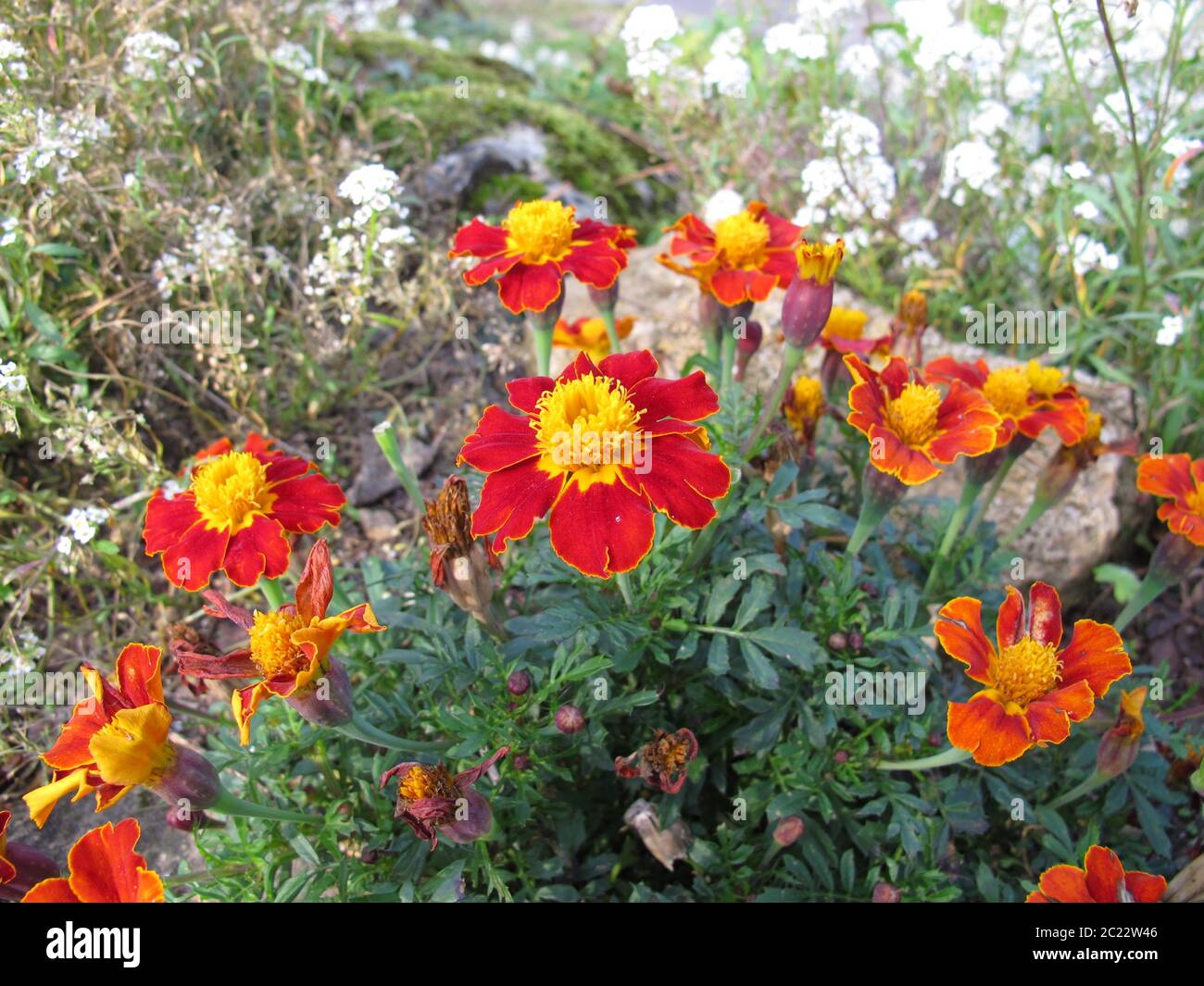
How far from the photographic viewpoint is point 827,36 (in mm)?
3568

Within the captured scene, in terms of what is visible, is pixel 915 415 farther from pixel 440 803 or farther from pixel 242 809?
pixel 242 809

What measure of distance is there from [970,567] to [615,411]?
1.15 metres

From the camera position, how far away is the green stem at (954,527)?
1.98 m

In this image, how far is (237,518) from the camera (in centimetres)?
171

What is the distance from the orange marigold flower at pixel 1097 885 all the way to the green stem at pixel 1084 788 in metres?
0.23

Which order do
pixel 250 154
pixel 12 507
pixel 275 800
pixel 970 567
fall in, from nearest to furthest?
pixel 275 800 < pixel 970 567 < pixel 12 507 < pixel 250 154

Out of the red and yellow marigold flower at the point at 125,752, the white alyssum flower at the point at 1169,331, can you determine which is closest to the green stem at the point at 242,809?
the red and yellow marigold flower at the point at 125,752

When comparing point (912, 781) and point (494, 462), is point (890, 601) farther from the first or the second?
point (494, 462)

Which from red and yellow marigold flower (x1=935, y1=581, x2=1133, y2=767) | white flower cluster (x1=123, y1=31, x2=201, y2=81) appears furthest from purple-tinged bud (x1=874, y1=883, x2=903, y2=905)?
white flower cluster (x1=123, y1=31, x2=201, y2=81)

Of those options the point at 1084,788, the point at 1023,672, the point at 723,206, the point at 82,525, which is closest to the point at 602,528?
the point at 1023,672

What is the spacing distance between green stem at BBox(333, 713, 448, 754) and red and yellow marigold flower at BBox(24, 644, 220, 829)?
8.4 inches

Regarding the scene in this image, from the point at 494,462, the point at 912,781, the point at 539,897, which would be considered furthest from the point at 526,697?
the point at 912,781

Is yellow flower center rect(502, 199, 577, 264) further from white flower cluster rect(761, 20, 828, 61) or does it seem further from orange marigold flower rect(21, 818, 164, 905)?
white flower cluster rect(761, 20, 828, 61)
